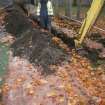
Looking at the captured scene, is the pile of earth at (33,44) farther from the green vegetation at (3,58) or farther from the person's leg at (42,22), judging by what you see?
the person's leg at (42,22)

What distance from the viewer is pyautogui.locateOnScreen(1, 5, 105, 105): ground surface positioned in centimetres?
859

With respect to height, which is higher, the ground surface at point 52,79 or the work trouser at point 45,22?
the ground surface at point 52,79

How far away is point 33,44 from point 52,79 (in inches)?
102

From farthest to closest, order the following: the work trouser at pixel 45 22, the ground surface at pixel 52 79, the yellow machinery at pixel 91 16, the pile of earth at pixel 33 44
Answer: the work trouser at pixel 45 22 < the pile of earth at pixel 33 44 < the yellow machinery at pixel 91 16 < the ground surface at pixel 52 79

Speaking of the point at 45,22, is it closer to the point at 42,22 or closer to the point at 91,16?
the point at 42,22

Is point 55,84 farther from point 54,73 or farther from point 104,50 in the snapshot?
point 104,50

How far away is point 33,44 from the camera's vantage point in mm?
11664

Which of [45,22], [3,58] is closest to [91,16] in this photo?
[3,58]

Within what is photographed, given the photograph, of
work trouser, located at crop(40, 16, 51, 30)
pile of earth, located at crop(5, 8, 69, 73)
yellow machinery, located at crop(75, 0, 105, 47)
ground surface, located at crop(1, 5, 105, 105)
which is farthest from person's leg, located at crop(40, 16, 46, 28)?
yellow machinery, located at crop(75, 0, 105, 47)

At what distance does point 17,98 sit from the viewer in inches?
347

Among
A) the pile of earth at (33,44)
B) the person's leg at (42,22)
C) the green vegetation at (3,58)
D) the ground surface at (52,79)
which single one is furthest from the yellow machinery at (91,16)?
the person's leg at (42,22)

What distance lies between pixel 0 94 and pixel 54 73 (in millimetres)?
1590

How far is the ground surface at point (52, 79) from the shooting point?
8.59 m

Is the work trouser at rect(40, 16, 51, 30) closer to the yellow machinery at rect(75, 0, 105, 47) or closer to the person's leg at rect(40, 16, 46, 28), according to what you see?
the person's leg at rect(40, 16, 46, 28)
